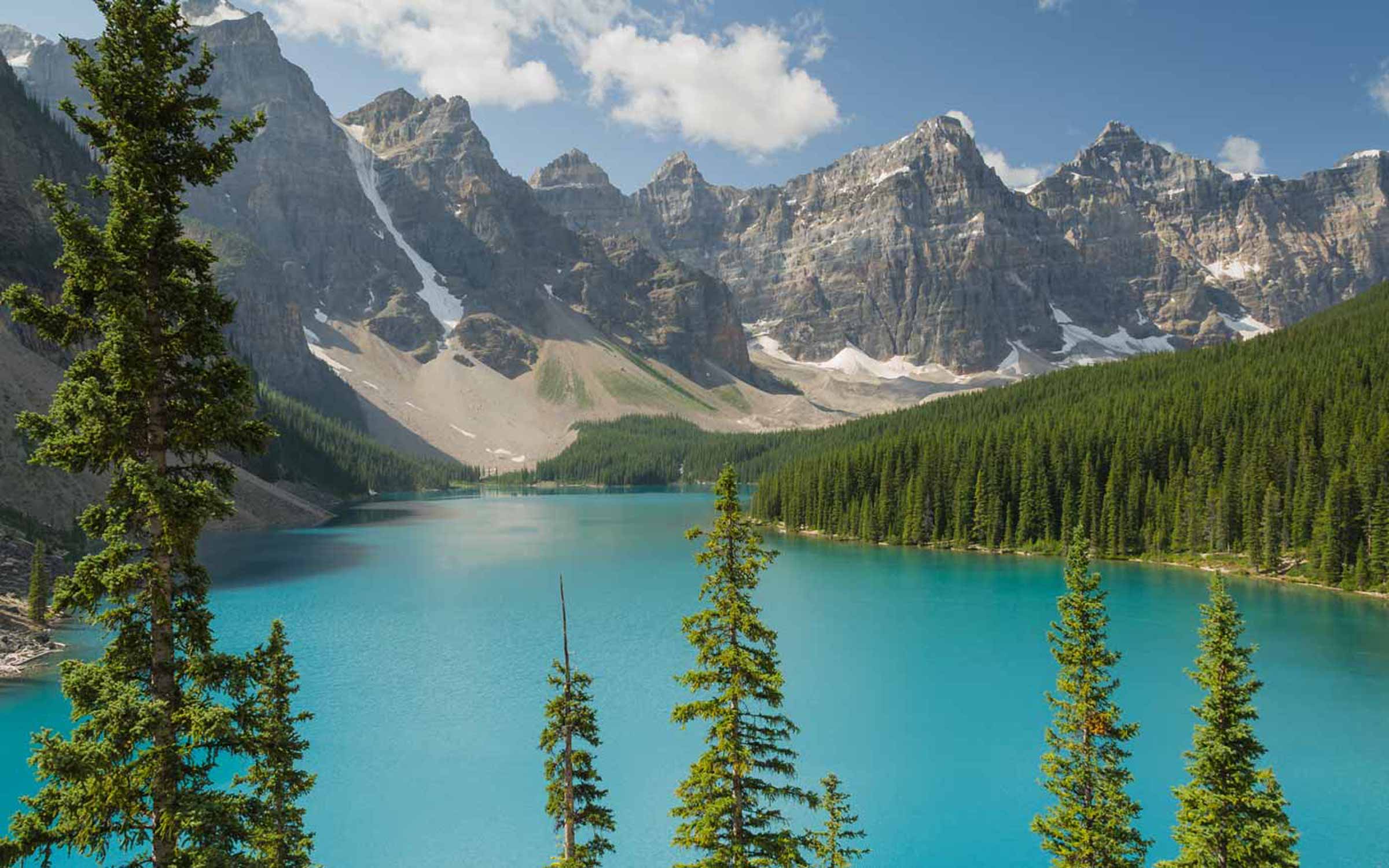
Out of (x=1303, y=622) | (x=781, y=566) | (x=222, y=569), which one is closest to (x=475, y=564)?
(x=222, y=569)

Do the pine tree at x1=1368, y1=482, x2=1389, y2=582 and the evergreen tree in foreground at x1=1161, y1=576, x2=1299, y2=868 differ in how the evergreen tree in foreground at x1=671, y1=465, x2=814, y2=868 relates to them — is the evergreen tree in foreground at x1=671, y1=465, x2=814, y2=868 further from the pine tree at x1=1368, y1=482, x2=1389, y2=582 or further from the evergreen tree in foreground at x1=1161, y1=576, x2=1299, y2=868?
the pine tree at x1=1368, y1=482, x2=1389, y2=582

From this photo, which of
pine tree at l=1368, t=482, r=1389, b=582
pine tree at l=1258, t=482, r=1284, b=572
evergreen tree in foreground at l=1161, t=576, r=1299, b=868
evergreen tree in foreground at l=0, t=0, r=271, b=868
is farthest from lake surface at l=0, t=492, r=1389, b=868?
evergreen tree in foreground at l=0, t=0, r=271, b=868

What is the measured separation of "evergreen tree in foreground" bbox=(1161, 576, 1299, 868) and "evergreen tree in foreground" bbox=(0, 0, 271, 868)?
17.0 metres

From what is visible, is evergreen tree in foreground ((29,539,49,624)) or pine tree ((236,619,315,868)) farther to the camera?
evergreen tree in foreground ((29,539,49,624))

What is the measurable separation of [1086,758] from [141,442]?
19.4 m

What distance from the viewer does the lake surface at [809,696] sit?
93.5ft

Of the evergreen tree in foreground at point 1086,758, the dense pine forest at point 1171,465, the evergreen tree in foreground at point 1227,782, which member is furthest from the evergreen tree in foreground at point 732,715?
the dense pine forest at point 1171,465

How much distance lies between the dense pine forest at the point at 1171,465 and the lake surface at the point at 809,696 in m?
8.90

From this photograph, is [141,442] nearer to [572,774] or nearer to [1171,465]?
[572,774]

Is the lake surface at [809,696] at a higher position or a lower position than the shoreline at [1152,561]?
lower

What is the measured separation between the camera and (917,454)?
120 metres

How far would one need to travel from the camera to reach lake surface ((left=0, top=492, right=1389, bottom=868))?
28.5 metres

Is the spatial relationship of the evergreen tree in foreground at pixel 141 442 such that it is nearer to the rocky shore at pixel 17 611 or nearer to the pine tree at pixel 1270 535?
the rocky shore at pixel 17 611

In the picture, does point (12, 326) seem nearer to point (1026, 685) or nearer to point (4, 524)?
point (4, 524)
